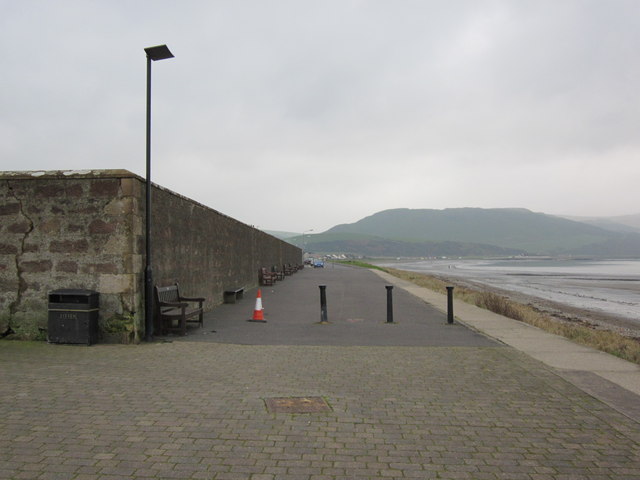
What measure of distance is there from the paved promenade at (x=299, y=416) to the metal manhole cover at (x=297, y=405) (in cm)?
3

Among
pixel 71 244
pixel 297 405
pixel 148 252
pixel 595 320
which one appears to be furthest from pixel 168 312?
pixel 595 320

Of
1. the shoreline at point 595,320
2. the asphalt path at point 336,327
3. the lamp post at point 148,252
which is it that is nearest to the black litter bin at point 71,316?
the lamp post at point 148,252

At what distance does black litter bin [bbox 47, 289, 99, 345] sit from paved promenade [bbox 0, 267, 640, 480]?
26cm

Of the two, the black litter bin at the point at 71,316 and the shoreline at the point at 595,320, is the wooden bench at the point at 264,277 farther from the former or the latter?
the black litter bin at the point at 71,316

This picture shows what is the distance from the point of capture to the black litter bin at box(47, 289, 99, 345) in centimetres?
774

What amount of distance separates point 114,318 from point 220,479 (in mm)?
5473

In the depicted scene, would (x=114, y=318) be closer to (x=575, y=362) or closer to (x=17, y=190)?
(x=17, y=190)

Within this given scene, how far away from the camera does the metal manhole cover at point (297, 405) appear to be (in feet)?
15.8

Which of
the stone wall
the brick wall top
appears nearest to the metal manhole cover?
the stone wall

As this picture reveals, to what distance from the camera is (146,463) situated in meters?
3.58

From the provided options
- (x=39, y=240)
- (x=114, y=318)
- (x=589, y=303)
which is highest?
(x=39, y=240)

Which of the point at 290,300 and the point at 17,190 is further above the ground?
the point at 17,190

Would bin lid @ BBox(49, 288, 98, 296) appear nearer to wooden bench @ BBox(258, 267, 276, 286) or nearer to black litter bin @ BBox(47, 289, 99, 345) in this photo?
black litter bin @ BBox(47, 289, 99, 345)

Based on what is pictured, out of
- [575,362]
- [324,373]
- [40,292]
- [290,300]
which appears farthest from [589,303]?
[40,292]
